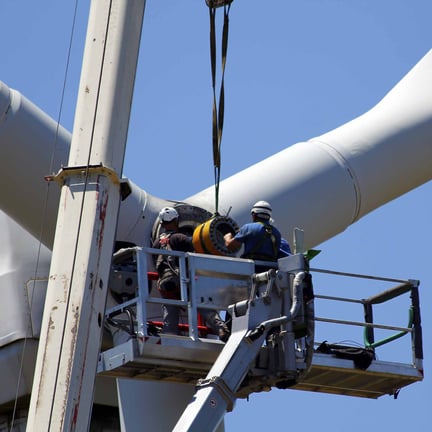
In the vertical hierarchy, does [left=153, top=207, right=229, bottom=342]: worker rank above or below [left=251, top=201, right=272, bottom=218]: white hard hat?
below

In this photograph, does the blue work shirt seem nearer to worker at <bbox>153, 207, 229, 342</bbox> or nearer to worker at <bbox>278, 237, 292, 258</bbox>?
worker at <bbox>278, 237, 292, 258</bbox>

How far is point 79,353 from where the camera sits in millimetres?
13883

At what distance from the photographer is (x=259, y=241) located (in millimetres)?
16594

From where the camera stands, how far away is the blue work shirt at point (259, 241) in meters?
16.6

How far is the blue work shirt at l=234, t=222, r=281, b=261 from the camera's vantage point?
16594 millimetres

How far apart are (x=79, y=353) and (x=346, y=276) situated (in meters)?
4.43

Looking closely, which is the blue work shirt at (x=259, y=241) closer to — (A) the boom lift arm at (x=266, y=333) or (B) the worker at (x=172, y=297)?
(A) the boom lift arm at (x=266, y=333)

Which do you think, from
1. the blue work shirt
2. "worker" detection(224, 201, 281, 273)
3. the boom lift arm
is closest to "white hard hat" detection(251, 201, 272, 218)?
"worker" detection(224, 201, 281, 273)

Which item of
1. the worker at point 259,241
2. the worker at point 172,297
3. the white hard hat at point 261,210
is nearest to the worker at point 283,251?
the worker at point 259,241

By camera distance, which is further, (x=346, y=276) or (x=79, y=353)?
(x=346, y=276)

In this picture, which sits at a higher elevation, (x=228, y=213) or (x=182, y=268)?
(x=228, y=213)

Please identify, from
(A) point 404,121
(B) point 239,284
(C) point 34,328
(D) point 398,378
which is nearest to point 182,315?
(B) point 239,284

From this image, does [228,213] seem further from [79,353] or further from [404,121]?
[79,353]

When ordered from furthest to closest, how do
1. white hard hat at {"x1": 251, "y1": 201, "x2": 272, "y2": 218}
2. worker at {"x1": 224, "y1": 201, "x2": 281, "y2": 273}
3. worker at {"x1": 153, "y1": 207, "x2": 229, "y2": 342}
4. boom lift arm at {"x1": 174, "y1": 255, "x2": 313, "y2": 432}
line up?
white hard hat at {"x1": 251, "y1": 201, "x2": 272, "y2": 218}
worker at {"x1": 224, "y1": 201, "x2": 281, "y2": 273}
worker at {"x1": 153, "y1": 207, "x2": 229, "y2": 342}
boom lift arm at {"x1": 174, "y1": 255, "x2": 313, "y2": 432}
